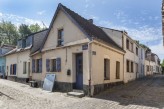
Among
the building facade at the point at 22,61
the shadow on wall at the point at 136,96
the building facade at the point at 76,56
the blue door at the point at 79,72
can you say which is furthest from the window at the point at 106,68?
the building facade at the point at 22,61

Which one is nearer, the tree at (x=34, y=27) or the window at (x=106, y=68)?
the window at (x=106, y=68)

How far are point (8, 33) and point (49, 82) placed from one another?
Result: 4423 centimetres

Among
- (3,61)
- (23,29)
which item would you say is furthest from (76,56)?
(23,29)

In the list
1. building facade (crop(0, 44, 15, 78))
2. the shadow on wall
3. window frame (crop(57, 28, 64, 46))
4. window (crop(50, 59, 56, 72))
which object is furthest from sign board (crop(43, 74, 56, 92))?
building facade (crop(0, 44, 15, 78))

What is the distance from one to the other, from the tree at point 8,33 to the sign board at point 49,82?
140 ft

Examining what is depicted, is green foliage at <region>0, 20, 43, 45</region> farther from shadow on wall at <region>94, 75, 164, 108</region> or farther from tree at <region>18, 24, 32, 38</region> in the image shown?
shadow on wall at <region>94, 75, 164, 108</region>

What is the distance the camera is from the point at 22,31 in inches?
2098

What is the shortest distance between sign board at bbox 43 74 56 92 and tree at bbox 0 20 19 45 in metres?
42.7

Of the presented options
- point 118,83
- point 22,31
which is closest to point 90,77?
point 118,83

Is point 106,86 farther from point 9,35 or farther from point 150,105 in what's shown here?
point 9,35

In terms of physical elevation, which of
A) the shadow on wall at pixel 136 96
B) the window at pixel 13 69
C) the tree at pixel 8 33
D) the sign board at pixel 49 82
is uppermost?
the tree at pixel 8 33

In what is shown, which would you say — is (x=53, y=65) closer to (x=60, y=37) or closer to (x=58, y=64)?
(x=58, y=64)

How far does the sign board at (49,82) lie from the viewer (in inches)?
585

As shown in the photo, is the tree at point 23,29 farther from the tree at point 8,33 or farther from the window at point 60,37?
the window at point 60,37
